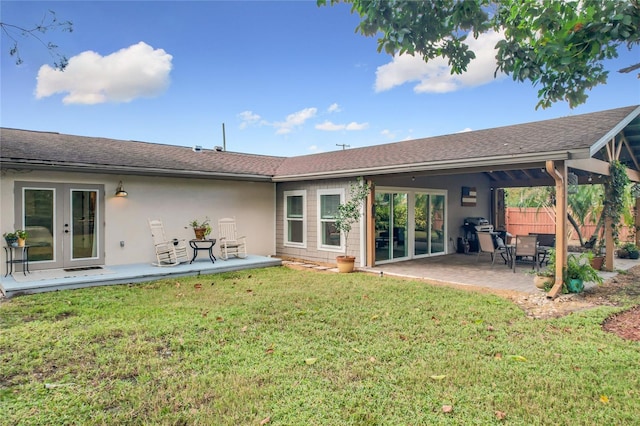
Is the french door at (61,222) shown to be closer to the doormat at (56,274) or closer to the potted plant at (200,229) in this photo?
the doormat at (56,274)

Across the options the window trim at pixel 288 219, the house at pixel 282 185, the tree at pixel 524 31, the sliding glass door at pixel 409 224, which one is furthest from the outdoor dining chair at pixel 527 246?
the window trim at pixel 288 219

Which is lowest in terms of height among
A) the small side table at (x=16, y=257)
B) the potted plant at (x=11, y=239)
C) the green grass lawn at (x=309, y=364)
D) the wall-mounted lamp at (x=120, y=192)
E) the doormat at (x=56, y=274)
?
the green grass lawn at (x=309, y=364)

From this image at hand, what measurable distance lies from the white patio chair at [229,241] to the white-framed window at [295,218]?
55.4 inches

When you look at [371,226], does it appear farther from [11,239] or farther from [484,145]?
[11,239]

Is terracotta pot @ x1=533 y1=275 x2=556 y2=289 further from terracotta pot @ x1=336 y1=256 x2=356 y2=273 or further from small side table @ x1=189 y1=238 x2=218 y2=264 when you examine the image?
small side table @ x1=189 y1=238 x2=218 y2=264

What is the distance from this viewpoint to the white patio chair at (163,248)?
891 centimetres

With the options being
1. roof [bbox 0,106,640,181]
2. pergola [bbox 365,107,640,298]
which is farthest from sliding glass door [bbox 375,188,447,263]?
roof [bbox 0,106,640,181]

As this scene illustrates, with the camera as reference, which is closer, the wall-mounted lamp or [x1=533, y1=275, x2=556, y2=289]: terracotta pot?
[x1=533, y1=275, x2=556, y2=289]: terracotta pot

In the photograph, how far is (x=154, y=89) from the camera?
14.6 meters

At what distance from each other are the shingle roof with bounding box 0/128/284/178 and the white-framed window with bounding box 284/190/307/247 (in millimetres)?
995

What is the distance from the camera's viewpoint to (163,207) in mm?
9672

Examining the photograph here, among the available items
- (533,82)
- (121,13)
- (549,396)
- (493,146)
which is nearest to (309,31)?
(121,13)

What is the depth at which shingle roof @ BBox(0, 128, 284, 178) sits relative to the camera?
7.69m

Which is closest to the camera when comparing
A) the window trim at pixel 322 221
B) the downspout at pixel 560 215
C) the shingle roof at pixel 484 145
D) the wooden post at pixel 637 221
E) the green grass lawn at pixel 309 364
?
the green grass lawn at pixel 309 364
